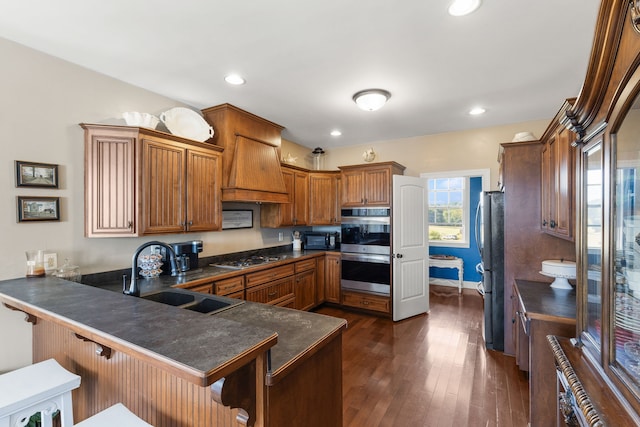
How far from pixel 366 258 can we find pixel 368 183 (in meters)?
1.12

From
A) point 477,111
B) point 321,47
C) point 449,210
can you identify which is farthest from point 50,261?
point 449,210

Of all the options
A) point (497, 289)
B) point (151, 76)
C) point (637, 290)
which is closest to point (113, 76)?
point (151, 76)

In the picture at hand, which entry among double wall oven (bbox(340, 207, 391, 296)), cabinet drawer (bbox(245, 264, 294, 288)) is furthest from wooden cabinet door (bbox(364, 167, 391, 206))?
cabinet drawer (bbox(245, 264, 294, 288))

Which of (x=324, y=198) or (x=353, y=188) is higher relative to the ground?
(x=353, y=188)

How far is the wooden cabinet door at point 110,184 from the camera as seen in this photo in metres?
2.34

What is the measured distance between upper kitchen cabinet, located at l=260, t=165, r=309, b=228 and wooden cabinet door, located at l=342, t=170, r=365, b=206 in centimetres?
69

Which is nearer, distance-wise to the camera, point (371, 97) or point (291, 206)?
point (371, 97)

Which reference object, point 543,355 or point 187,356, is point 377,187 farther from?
point 187,356

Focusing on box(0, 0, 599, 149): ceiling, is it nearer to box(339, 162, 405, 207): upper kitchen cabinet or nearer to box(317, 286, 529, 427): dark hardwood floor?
box(339, 162, 405, 207): upper kitchen cabinet

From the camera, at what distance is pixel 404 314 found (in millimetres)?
3936

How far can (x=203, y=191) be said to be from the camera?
9.66ft

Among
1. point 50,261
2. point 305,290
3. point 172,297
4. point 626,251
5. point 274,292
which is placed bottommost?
point 305,290

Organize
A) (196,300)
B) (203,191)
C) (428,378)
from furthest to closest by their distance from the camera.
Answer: (203,191) < (428,378) < (196,300)

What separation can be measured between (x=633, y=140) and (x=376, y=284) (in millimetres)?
3462
